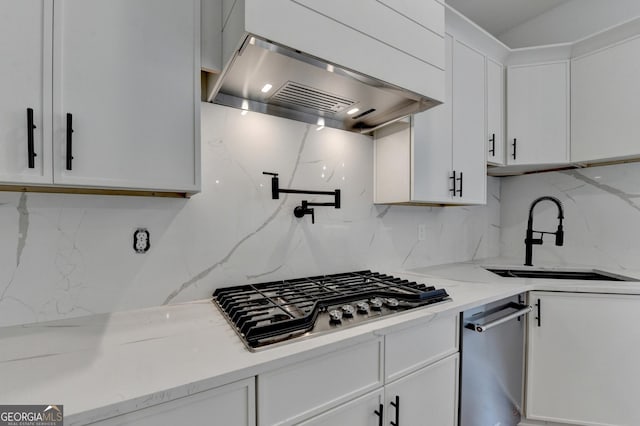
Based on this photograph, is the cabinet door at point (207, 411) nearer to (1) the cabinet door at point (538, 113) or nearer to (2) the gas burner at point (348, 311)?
(2) the gas burner at point (348, 311)

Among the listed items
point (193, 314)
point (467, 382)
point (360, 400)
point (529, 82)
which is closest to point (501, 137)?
point (529, 82)

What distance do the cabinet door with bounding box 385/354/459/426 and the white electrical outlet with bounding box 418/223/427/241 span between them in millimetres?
954

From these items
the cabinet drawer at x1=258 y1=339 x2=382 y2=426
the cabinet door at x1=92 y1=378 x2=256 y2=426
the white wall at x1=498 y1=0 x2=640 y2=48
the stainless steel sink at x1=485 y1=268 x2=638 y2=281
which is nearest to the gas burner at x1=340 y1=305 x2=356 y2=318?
the cabinet drawer at x1=258 y1=339 x2=382 y2=426

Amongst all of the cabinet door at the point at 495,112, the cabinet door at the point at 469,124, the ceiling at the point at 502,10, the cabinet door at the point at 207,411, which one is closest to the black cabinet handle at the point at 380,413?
the cabinet door at the point at 207,411

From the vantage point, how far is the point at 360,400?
99 centimetres

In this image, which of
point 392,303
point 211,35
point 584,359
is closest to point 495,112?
point 584,359

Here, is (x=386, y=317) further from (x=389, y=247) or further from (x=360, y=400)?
(x=389, y=247)

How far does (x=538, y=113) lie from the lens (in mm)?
2131

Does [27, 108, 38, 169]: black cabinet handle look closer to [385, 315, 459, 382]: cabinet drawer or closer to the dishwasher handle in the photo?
[385, 315, 459, 382]: cabinet drawer

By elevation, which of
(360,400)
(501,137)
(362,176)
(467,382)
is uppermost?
(501,137)

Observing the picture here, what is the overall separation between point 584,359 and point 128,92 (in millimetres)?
2420

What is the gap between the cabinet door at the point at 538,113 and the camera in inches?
81.7

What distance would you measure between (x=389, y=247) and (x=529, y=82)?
Answer: 1.58m

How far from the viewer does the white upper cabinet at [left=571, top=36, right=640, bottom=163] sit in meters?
1.81
